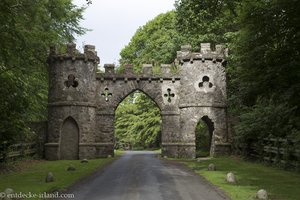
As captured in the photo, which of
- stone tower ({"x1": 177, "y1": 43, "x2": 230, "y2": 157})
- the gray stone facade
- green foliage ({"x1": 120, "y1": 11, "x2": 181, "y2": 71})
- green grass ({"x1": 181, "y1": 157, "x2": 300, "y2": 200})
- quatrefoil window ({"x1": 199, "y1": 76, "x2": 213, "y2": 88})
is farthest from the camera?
green foliage ({"x1": 120, "y1": 11, "x2": 181, "y2": 71})

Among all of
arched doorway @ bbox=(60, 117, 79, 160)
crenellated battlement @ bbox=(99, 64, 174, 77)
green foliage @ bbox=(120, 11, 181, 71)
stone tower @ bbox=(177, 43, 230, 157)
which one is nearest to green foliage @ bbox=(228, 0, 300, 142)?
stone tower @ bbox=(177, 43, 230, 157)

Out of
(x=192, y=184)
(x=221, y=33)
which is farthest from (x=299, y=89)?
(x=221, y=33)

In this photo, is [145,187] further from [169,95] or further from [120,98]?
[169,95]

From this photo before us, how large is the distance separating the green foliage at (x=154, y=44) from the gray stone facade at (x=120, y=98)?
25.5ft

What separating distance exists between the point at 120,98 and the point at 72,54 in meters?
4.70

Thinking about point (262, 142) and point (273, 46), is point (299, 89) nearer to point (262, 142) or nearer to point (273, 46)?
point (273, 46)

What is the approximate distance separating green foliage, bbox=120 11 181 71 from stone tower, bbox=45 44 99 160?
1085 centimetres

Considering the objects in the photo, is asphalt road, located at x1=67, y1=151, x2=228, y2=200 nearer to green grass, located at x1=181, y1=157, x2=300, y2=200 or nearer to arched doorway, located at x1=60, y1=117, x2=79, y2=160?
green grass, located at x1=181, y1=157, x2=300, y2=200

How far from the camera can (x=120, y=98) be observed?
98.1 feet

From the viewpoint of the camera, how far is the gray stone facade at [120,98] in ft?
92.5

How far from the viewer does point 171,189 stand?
1236cm

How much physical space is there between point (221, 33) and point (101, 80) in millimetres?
11070

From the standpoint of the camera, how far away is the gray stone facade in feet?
92.5

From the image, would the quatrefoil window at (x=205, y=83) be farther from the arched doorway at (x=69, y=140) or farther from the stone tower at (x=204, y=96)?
the arched doorway at (x=69, y=140)
